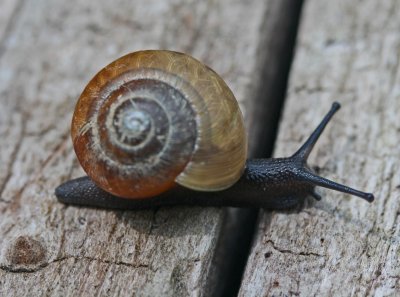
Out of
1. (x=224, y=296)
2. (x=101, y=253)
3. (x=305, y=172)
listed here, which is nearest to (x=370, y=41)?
(x=305, y=172)

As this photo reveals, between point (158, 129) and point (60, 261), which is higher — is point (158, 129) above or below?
above

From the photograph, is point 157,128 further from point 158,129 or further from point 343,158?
point 343,158

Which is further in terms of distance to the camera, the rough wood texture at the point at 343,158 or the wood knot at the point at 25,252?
the wood knot at the point at 25,252

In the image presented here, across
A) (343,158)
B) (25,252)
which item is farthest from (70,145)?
(343,158)

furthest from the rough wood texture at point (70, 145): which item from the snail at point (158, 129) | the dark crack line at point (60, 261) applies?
the snail at point (158, 129)

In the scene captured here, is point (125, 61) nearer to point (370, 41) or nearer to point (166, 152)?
point (166, 152)

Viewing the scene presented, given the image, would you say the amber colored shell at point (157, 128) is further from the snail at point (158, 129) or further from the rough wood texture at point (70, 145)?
the rough wood texture at point (70, 145)

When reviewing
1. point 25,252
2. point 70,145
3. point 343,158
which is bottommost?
point 25,252
